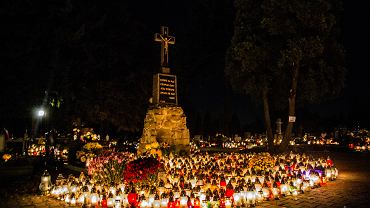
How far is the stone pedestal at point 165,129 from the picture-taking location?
645 inches

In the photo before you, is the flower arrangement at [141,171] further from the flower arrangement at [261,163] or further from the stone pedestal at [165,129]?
the stone pedestal at [165,129]

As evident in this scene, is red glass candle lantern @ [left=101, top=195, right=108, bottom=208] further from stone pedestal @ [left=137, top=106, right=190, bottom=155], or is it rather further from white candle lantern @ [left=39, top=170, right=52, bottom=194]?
stone pedestal @ [left=137, top=106, right=190, bottom=155]

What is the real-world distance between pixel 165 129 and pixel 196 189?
27.2 ft

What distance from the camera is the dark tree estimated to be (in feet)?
65.6

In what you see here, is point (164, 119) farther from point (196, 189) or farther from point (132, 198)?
point (132, 198)

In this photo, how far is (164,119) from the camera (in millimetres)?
16547

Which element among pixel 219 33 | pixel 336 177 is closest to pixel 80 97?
pixel 219 33

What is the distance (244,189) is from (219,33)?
22.7 metres

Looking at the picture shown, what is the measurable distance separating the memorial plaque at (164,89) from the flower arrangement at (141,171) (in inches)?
310

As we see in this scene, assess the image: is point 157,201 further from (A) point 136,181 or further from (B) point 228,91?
(B) point 228,91

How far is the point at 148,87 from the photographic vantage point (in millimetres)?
29984

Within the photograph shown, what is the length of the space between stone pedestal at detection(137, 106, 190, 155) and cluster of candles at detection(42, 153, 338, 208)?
479 cm

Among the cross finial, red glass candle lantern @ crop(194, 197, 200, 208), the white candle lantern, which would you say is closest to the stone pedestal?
the cross finial

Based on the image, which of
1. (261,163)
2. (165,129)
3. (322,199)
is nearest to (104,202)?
(322,199)
